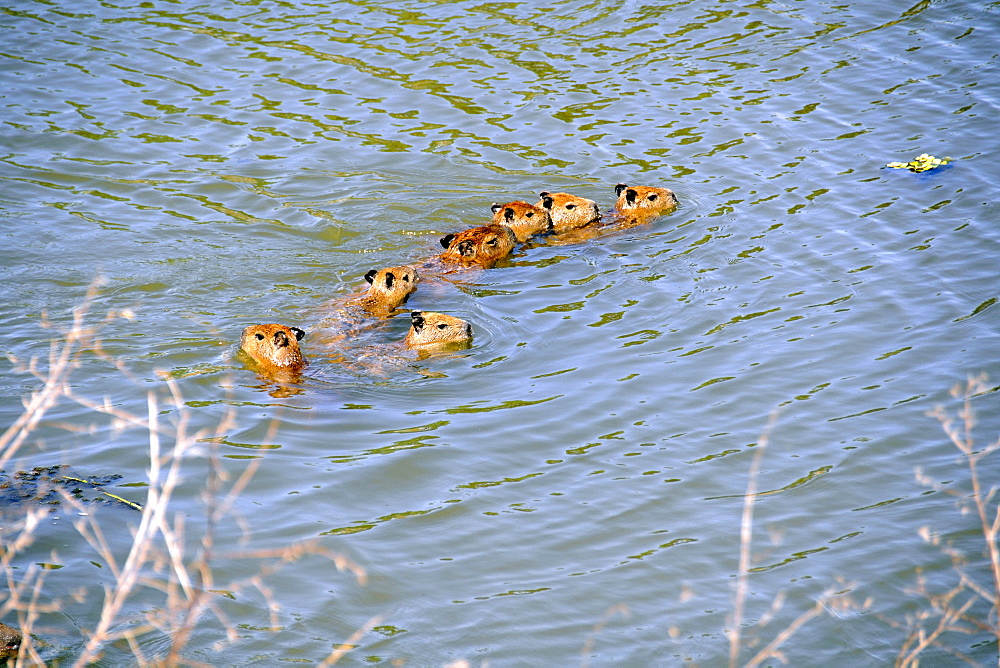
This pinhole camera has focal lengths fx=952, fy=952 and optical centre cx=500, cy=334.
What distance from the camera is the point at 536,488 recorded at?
601 cm

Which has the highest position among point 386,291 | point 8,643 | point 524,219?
point 524,219

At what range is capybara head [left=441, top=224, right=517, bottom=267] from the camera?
9617 millimetres

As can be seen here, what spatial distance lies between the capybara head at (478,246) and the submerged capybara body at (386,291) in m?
1.00

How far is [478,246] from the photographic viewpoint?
9.62m

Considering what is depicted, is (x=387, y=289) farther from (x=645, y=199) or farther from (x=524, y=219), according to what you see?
(x=645, y=199)

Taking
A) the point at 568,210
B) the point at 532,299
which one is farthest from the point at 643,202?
the point at 532,299

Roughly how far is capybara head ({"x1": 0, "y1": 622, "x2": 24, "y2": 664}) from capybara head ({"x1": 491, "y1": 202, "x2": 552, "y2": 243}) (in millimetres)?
6764

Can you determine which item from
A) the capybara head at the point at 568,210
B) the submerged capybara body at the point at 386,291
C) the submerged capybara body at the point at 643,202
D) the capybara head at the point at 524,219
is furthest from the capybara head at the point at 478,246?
the submerged capybara body at the point at 643,202

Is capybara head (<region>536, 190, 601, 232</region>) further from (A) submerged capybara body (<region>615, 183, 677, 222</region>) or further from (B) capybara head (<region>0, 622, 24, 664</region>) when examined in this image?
(B) capybara head (<region>0, 622, 24, 664</region>)

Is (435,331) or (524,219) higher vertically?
(524,219)

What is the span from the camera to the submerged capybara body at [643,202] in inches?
407

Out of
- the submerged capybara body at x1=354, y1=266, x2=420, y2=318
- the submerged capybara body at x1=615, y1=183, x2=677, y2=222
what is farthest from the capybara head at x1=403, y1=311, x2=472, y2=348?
the submerged capybara body at x1=615, y1=183, x2=677, y2=222

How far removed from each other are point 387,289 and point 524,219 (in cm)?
227

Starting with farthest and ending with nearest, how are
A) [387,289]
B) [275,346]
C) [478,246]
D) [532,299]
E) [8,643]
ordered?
[478,246] < [532,299] < [387,289] < [275,346] < [8,643]
